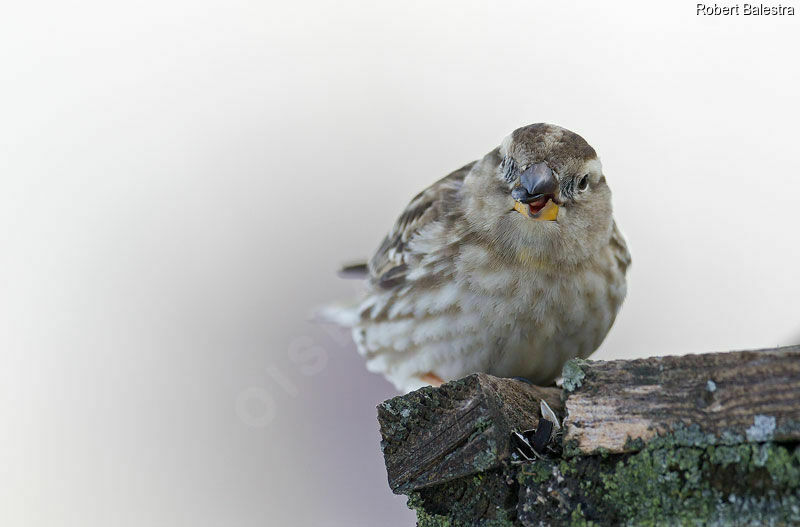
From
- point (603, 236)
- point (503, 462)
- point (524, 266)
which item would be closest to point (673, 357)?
point (503, 462)

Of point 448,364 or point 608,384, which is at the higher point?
point 448,364

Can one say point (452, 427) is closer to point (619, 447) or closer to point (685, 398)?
point (619, 447)

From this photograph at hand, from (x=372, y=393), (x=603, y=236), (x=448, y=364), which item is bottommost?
(x=448, y=364)

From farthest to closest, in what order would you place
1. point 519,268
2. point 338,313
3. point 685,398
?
point 338,313, point 519,268, point 685,398

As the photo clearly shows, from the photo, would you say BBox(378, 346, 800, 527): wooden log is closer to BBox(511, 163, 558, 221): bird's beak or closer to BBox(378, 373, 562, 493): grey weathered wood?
BBox(378, 373, 562, 493): grey weathered wood

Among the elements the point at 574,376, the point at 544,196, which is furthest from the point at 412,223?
the point at 574,376

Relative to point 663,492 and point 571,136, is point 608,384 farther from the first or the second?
point 571,136
